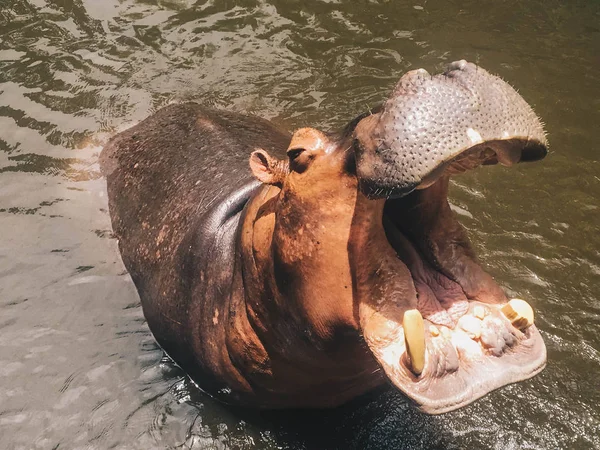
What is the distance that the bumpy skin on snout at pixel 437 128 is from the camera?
2055mm

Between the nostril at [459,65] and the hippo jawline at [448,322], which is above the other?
the nostril at [459,65]

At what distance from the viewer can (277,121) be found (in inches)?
227

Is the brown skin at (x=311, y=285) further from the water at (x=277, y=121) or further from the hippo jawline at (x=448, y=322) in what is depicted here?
the water at (x=277, y=121)

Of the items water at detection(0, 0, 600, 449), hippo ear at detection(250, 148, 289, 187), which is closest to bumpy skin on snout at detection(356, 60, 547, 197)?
hippo ear at detection(250, 148, 289, 187)

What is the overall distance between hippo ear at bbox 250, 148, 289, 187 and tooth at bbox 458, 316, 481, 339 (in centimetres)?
91

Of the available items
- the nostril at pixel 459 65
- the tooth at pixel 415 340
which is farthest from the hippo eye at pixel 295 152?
the tooth at pixel 415 340

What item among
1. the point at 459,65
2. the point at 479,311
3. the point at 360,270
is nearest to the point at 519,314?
the point at 479,311

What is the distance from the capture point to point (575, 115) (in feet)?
19.0

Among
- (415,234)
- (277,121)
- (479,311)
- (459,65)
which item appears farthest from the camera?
(277,121)

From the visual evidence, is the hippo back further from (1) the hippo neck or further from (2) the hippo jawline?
(2) the hippo jawline

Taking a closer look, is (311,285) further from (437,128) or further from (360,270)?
(437,128)

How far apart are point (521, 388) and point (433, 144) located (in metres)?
2.12

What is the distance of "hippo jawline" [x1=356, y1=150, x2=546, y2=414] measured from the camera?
2.16 meters

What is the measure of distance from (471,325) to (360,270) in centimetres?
45
